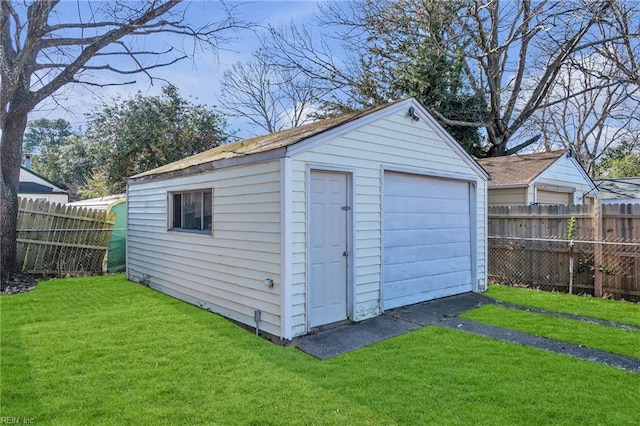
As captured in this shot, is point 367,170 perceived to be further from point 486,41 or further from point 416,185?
point 486,41

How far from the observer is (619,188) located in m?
15.9

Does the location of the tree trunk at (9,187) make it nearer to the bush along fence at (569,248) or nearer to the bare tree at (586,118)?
the bush along fence at (569,248)

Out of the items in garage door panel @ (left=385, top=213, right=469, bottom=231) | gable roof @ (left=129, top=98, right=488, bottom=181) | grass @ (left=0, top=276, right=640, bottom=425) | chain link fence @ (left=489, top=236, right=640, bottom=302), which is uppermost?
gable roof @ (left=129, top=98, right=488, bottom=181)

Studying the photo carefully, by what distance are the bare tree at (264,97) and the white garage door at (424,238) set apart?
44.7 feet

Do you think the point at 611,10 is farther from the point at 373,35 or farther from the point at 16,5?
the point at 16,5

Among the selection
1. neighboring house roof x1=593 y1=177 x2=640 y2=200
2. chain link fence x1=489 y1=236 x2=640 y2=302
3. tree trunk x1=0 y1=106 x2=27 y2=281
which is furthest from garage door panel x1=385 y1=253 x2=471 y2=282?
neighboring house roof x1=593 y1=177 x2=640 y2=200

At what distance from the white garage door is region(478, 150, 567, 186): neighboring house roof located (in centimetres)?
409

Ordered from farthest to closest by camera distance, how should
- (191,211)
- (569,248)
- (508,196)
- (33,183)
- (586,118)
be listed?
(33,183) < (586,118) < (508,196) < (569,248) < (191,211)

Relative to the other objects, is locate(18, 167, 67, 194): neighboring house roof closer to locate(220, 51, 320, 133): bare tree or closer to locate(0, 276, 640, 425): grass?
locate(220, 51, 320, 133): bare tree

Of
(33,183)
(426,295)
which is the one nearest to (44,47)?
(426,295)

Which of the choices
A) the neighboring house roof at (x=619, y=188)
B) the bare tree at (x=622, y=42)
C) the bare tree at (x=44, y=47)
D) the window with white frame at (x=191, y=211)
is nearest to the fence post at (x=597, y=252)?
the window with white frame at (x=191, y=211)

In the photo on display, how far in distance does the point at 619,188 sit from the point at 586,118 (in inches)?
401

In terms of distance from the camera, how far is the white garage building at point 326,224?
4996 millimetres

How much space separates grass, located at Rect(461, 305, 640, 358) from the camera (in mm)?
4734
